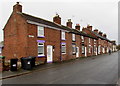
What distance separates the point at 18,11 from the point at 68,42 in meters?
9.64

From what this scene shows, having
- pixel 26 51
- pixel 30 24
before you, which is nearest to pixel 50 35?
pixel 30 24

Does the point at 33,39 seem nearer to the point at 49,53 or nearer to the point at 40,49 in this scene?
the point at 40,49

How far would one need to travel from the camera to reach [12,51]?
43.9 ft

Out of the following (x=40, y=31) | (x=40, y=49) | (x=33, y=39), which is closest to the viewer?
(x=33, y=39)

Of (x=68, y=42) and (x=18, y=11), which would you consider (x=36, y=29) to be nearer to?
(x=18, y=11)

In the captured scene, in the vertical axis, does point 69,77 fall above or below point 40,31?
below

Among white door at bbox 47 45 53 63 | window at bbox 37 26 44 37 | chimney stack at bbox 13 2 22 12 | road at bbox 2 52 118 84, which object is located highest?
chimney stack at bbox 13 2 22 12

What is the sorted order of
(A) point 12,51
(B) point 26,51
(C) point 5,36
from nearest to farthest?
(B) point 26,51, (A) point 12,51, (C) point 5,36

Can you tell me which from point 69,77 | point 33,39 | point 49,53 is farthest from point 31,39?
point 69,77

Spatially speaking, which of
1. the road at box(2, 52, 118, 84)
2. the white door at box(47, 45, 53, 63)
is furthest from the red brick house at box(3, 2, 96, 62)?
the road at box(2, 52, 118, 84)

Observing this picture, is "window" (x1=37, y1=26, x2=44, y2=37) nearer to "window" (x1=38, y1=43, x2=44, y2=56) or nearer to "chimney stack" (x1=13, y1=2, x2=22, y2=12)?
"window" (x1=38, y1=43, x2=44, y2=56)

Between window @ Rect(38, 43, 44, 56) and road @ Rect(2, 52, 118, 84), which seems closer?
road @ Rect(2, 52, 118, 84)

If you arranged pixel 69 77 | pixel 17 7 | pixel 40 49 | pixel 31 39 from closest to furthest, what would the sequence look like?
pixel 69 77
pixel 31 39
pixel 40 49
pixel 17 7

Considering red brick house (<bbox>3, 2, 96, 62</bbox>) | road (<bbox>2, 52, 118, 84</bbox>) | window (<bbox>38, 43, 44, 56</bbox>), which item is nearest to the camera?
road (<bbox>2, 52, 118, 84</bbox>)
